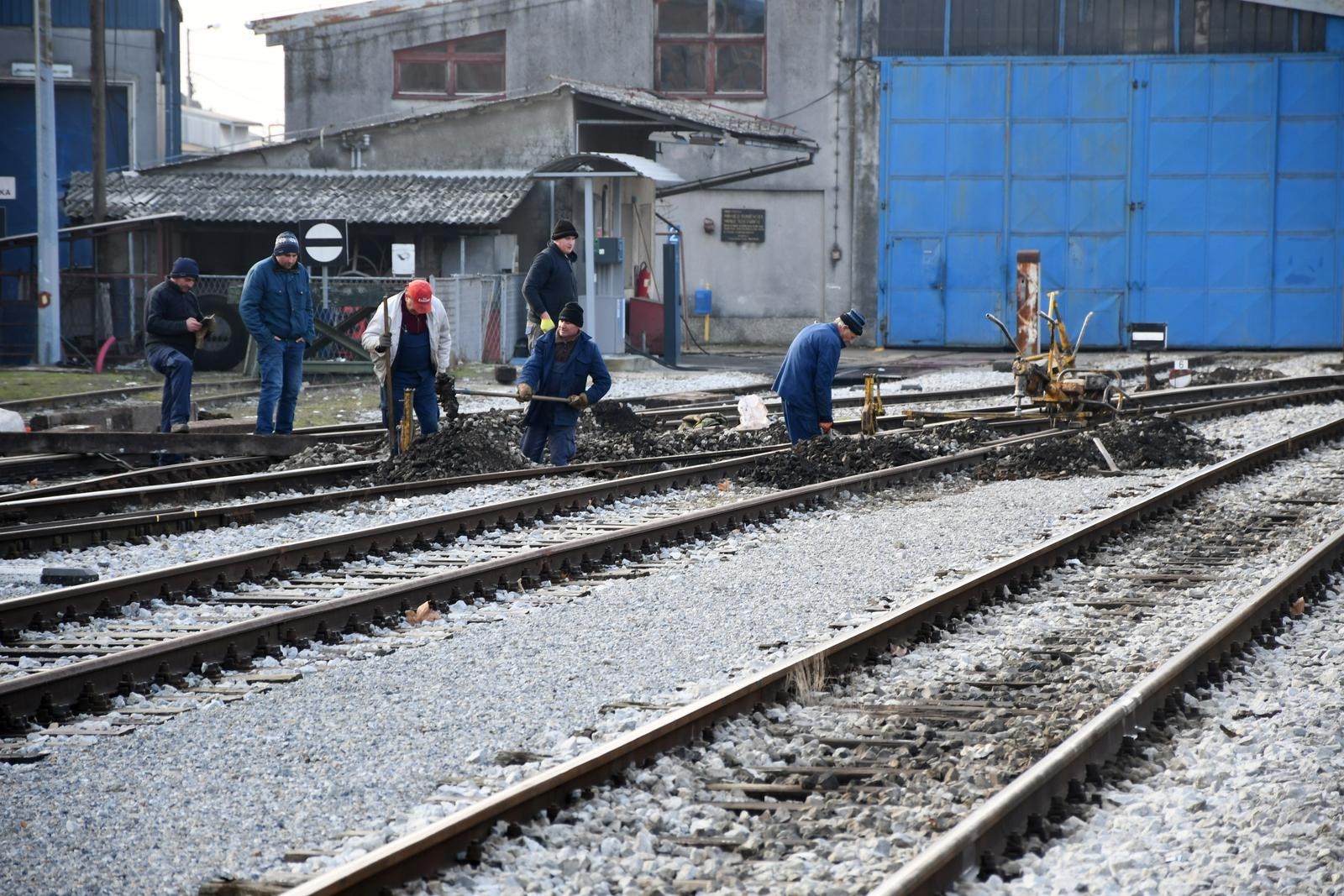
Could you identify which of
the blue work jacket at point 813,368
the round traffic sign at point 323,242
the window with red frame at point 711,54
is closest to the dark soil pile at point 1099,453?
the blue work jacket at point 813,368

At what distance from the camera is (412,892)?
14.5 feet

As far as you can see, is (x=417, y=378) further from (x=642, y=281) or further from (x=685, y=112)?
(x=642, y=281)

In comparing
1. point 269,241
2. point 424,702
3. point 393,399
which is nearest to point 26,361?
point 269,241

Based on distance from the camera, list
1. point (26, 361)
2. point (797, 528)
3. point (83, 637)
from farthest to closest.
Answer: point (26, 361), point (797, 528), point (83, 637)

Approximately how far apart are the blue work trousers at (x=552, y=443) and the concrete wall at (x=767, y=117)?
21093 millimetres

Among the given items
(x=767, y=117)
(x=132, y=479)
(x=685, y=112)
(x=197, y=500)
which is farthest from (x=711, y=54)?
(x=197, y=500)

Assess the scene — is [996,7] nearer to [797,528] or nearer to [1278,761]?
[797,528]

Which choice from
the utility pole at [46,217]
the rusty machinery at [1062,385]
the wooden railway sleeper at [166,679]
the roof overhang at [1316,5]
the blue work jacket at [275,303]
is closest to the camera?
the wooden railway sleeper at [166,679]

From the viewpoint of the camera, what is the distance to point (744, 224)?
117ft

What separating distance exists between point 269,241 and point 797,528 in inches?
743

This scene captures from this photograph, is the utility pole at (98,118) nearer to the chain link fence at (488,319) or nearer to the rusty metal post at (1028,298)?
the chain link fence at (488,319)

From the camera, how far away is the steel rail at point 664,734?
440 centimetres

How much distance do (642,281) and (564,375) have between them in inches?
731

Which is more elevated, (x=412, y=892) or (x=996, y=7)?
(x=996, y=7)
